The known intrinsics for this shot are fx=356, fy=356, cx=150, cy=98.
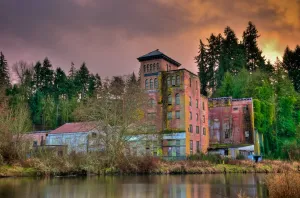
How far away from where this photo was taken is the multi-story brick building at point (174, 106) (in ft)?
199

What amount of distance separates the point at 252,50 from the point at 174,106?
44.7m

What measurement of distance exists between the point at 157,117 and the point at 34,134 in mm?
28326

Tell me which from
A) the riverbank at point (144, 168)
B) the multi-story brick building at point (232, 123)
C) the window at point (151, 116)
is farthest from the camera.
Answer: the multi-story brick building at point (232, 123)

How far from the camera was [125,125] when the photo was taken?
4294 centimetres

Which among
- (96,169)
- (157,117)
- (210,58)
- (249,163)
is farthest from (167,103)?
(210,58)

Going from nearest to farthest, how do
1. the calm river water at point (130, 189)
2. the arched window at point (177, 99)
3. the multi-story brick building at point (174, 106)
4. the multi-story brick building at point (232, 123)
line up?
the calm river water at point (130, 189) < the multi-story brick building at point (174, 106) < the arched window at point (177, 99) < the multi-story brick building at point (232, 123)

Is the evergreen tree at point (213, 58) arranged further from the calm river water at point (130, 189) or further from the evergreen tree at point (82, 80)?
the calm river water at point (130, 189)

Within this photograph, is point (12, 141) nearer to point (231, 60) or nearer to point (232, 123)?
point (232, 123)

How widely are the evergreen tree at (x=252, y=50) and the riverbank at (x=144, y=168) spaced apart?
1960 inches

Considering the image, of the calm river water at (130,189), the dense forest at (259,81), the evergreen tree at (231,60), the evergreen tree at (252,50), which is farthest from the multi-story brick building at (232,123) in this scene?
the calm river water at (130,189)

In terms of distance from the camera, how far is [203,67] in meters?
97.6

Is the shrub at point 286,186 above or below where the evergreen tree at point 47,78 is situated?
below

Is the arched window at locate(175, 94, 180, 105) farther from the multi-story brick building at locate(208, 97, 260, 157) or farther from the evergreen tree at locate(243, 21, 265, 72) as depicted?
the evergreen tree at locate(243, 21, 265, 72)

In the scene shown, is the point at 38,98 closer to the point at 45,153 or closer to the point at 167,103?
the point at 167,103
